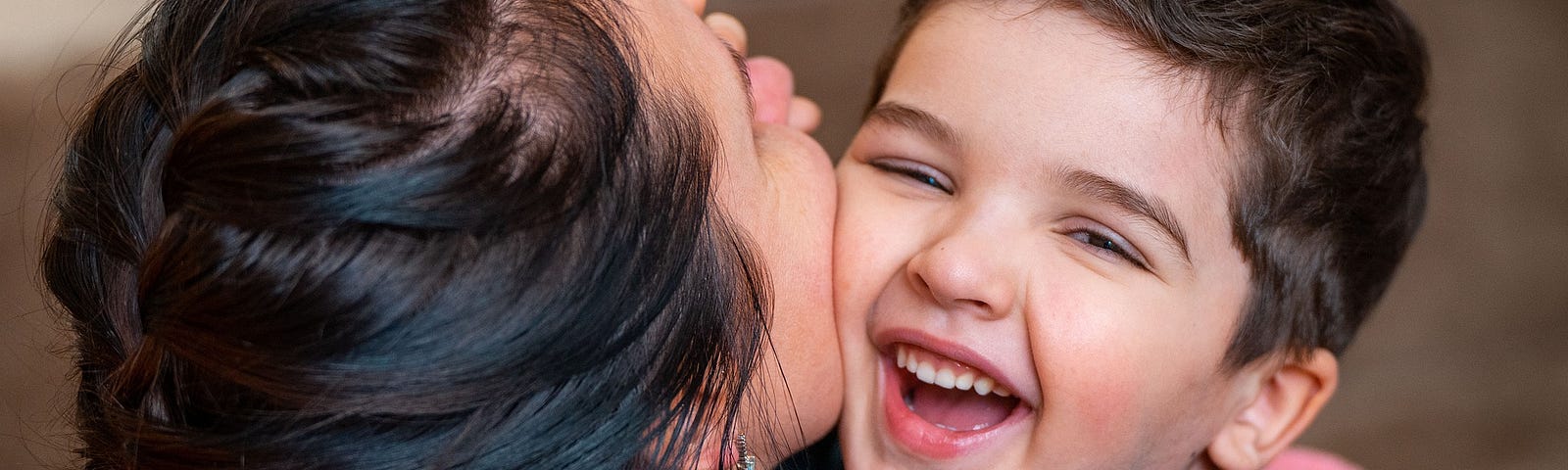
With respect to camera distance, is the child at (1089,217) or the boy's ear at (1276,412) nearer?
the child at (1089,217)

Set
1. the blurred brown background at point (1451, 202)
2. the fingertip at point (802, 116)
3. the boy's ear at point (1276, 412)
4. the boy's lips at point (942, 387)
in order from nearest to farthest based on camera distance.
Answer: the boy's lips at point (942, 387), the boy's ear at point (1276, 412), the fingertip at point (802, 116), the blurred brown background at point (1451, 202)

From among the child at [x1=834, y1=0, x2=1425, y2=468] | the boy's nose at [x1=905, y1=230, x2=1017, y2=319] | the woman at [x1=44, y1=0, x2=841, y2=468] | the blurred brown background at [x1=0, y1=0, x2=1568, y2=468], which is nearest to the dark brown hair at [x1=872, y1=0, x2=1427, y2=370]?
the child at [x1=834, y1=0, x2=1425, y2=468]

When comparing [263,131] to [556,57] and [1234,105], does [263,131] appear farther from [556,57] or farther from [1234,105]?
[1234,105]

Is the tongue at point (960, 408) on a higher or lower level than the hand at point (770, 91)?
lower

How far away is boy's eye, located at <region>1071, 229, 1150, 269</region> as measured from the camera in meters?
0.98

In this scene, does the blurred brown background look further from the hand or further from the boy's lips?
the boy's lips

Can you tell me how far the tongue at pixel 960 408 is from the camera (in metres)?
1.04

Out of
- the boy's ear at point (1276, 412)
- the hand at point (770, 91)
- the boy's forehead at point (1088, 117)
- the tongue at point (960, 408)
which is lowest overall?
the boy's ear at point (1276, 412)

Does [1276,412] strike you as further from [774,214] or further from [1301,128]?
[774,214]

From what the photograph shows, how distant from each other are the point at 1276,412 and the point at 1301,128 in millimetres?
298

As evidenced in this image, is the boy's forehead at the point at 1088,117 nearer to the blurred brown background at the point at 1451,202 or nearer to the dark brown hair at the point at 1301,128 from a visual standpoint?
the dark brown hair at the point at 1301,128

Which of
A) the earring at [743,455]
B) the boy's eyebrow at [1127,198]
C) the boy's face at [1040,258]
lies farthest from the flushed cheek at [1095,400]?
the earring at [743,455]

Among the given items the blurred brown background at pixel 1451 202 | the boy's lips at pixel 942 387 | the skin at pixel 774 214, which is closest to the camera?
the skin at pixel 774 214

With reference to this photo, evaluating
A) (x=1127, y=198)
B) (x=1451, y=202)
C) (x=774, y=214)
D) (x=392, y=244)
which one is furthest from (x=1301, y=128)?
(x=1451, y=202)
